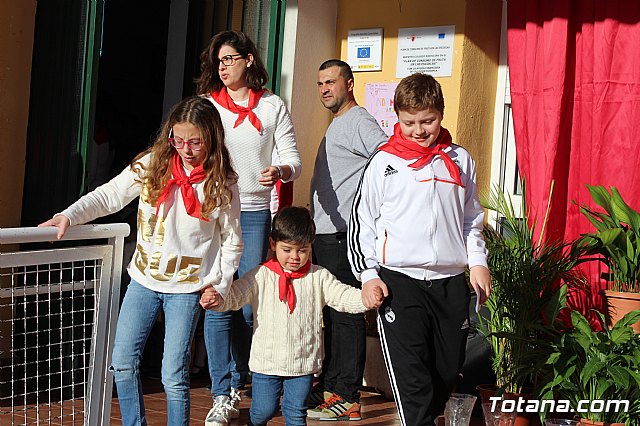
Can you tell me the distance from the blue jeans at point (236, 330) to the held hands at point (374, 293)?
3.86 ft

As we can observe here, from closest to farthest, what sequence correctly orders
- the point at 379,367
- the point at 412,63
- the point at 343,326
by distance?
the point at 343,326 < the point at 379,367 < the point at 412,63

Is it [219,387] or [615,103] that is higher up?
[615,103]

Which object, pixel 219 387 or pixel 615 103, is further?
pixel 615 103

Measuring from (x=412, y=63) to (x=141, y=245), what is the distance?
119 inches

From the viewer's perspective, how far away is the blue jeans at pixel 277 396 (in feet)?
13.4

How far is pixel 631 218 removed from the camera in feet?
16.5

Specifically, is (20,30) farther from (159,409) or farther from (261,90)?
(159,409)

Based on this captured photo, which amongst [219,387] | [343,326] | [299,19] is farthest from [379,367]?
[299,19]

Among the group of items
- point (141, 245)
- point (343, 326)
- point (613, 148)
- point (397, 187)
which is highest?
point (613, 148)

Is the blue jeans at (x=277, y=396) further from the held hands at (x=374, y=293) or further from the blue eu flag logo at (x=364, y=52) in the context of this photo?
the blue eu flag logo at (x=364, y=52)

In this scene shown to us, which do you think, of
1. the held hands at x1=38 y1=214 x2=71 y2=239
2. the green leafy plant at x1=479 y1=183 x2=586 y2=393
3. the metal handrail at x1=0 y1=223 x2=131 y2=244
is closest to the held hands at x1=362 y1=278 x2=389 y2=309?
the metal handrail at x1=0 y1=223 x2=131 y2=244

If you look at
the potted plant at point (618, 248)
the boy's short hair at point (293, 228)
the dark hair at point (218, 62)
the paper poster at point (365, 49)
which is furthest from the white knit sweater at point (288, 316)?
the paper poster at point (365, 49)

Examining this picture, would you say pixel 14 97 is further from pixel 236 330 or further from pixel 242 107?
pixel 236 330

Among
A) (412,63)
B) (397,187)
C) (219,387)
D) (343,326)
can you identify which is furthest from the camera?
(412,63)
